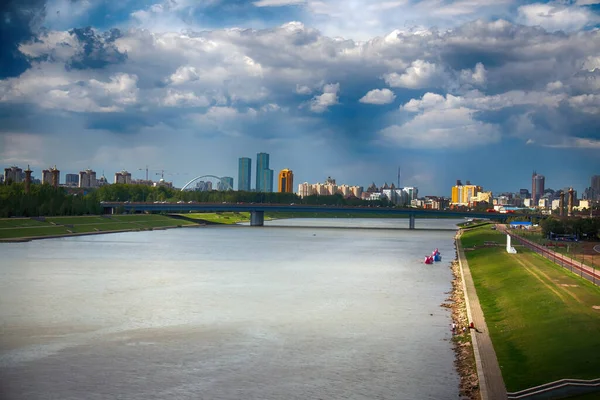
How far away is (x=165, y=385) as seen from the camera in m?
19.3

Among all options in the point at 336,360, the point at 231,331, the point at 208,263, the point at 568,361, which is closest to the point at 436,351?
the point at 336,360

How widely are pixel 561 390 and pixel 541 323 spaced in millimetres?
9022

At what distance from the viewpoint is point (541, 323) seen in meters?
24.8

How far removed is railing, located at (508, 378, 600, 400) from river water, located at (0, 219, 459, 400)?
226cm

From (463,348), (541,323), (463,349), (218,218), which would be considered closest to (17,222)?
(218,218)

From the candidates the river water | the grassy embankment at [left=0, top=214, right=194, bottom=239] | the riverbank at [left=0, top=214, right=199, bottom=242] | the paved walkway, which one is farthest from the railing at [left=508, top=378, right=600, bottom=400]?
the grassy embankment at [left=0, top=214, right=194, bottom=239]

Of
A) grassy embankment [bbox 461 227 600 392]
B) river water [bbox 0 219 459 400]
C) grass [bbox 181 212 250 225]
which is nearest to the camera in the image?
grassy embankment [bbox 461 227 600 392]

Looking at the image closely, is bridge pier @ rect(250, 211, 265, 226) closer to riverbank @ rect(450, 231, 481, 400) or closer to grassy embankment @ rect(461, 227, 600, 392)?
grassy embankment @ rect(461, 227, 600, 392)

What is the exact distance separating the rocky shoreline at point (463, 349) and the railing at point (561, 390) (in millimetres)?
1244

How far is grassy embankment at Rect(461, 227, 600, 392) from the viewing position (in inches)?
719

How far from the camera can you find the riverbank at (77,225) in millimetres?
78500

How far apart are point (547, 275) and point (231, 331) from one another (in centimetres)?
2042

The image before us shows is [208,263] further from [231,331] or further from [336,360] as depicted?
[336,360]

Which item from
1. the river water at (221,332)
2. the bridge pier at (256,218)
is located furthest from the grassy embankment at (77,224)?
the river water at (221,332)
